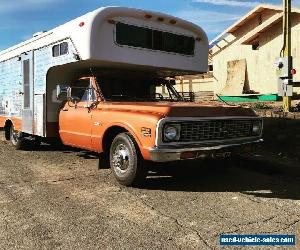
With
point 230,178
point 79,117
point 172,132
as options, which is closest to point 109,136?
point 79,117

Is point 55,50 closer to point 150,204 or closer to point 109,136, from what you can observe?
point 109,136

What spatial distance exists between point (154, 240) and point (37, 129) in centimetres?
548

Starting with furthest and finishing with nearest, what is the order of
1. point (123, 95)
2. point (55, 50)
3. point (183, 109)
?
point (55, 50), point (123, 95), point (183, 109)

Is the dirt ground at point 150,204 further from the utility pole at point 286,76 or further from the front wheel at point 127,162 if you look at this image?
the utility pole at point 286,76

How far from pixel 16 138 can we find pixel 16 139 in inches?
1.0

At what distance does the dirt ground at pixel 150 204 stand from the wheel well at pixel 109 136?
0.52 m

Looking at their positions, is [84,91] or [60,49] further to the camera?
[60,49]

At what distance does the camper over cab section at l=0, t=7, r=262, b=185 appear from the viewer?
584 cm

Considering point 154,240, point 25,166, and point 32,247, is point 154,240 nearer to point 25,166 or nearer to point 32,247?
point 32,247

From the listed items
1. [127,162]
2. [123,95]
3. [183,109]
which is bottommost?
[127,162]

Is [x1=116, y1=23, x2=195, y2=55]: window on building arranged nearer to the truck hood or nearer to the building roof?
the truck hood

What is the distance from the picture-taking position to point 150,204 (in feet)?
17.7

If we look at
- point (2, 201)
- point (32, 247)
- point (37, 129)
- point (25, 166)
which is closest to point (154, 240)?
point (32, 247)

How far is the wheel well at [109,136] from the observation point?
21.9ft
